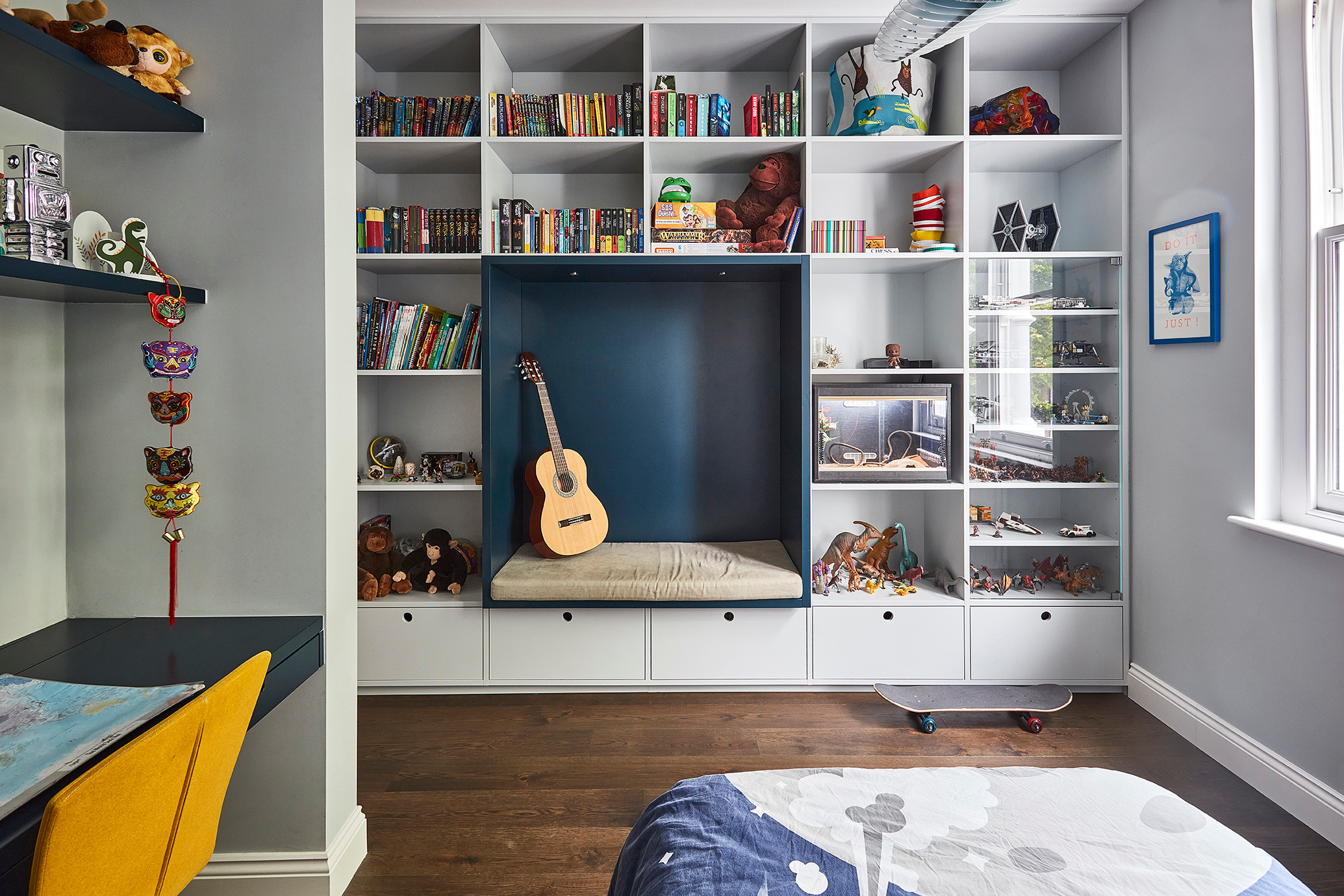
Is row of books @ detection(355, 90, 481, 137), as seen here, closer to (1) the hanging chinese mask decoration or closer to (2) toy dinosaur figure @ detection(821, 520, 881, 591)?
(1) the hanging chinese mask decoration

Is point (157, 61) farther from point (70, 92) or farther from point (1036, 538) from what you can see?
point (1036, 538)

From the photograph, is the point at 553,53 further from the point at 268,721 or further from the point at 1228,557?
the point at 1228,557

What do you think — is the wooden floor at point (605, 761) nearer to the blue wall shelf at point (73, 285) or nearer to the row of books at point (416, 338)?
the row of books at point (416, 338)

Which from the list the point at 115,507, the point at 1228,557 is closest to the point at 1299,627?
the point at 1228,557

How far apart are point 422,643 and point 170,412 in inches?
63.0

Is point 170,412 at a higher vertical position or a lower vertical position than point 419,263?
lower

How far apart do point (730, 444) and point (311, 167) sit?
2.02 meters

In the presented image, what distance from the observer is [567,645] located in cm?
279

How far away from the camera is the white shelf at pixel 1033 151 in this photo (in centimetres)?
269

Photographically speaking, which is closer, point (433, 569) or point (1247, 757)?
point (1247, 757)

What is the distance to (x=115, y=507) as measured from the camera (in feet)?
5.32

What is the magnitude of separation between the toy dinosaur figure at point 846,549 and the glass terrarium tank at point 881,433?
28 cm

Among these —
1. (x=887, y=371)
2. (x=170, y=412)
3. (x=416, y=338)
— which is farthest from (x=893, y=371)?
(x=170, y=412)

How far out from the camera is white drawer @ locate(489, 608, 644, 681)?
9.11 ft
